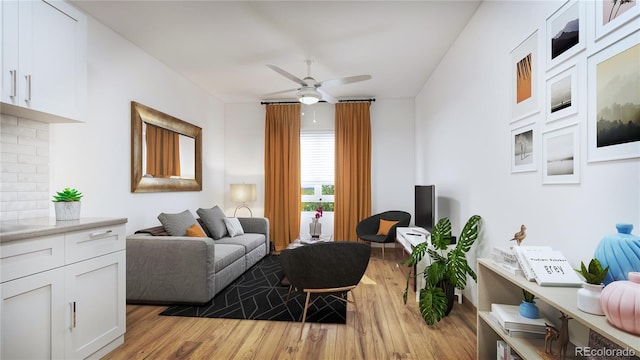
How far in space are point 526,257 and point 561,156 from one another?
25.3 inches

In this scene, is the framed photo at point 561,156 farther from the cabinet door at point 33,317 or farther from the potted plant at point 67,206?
the potted plant at point 67,206

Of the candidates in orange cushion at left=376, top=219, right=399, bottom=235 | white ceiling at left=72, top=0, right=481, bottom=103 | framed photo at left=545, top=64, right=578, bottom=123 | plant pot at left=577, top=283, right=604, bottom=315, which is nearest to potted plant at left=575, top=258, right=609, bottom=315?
plant pot at left=577, top=283, right=604, bottom=315

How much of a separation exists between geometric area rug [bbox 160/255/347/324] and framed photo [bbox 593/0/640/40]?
2.61m

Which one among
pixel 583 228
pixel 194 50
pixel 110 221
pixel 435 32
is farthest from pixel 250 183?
pixel 583 228

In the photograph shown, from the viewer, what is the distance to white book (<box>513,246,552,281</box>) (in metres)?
1.48

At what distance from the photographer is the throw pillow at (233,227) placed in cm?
445

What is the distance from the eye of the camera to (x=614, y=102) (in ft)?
4.39

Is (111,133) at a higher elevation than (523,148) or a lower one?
higher

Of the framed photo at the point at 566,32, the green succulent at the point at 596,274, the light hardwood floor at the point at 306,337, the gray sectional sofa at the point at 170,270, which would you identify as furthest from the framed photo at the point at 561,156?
the gray sectional sofa at the point at 170,270

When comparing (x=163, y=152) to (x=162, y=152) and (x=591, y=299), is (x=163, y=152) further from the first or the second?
(x=591, y=299)

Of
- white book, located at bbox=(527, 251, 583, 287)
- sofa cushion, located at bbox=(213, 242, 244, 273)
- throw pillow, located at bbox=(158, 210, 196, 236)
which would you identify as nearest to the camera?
white book, located at bbox=(527, 251, 583, 287)

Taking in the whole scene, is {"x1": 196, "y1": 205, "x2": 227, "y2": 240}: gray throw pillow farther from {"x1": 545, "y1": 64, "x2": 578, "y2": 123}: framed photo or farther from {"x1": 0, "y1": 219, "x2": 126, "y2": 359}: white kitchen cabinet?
{"x1": 545, "y1": 64, "x2": 578, "y2": 123}: framed photo

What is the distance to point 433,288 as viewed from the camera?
258 cm

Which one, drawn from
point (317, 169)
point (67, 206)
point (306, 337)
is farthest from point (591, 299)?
point (317, 169)
